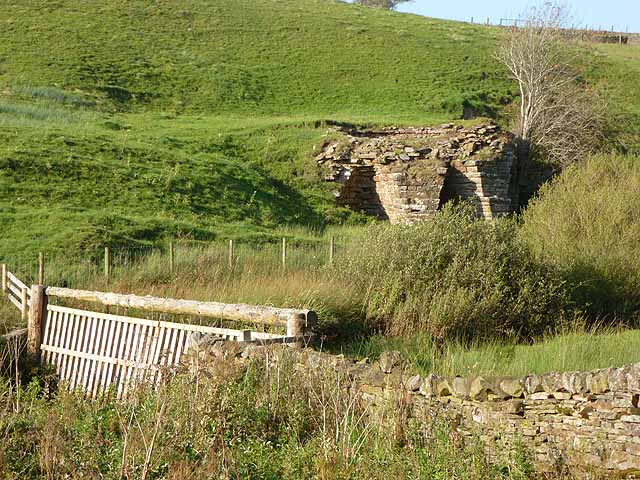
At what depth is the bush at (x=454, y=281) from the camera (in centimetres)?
1397

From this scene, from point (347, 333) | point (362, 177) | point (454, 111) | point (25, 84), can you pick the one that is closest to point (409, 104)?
point (454, 111)

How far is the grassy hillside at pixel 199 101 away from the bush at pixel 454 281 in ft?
27.5

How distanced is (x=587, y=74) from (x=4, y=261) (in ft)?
136

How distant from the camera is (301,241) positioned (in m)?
23.7

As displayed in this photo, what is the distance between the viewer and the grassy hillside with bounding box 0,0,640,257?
79.9ft

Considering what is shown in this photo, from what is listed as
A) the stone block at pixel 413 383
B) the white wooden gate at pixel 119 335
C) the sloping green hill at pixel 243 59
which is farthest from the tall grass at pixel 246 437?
the sloping green hill at pixel 243 59

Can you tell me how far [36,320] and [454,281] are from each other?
6.89 meters

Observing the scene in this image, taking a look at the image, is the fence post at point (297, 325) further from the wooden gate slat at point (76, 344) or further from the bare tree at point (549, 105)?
the bare tree at point (549, 105)

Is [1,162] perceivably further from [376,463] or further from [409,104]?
[409,104]

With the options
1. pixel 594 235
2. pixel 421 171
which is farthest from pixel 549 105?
pixel 594 235

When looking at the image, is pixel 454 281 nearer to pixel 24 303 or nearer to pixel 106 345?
pixel 106 345

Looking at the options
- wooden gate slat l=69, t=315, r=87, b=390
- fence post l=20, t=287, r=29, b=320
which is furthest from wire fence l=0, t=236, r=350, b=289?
wooden gate slat l=69, t=315, r=87, b=390

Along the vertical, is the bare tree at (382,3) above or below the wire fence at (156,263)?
above

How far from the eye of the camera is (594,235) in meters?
18.1
